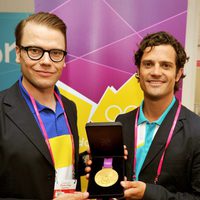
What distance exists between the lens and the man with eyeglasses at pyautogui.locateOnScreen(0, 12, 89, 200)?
1.25m

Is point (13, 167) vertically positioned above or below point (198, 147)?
below

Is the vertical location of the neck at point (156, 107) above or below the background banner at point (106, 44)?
below

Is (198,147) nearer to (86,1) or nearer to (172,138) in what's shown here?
(172,138)

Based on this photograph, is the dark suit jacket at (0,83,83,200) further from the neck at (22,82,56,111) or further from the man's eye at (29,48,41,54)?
the man's eye at (29,48,41,54)

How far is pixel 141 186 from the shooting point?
50.3 inches

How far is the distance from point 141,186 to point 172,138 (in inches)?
11.3

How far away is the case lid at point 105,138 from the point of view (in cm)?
131

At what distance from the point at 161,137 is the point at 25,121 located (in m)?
0.66

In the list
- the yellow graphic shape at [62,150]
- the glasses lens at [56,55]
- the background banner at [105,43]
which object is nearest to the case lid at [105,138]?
the yellow graphic shape at [62,150]

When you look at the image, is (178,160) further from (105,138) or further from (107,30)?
(107,30)

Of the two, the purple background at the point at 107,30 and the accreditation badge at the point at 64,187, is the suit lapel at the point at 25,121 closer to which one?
the accreditation badge at the point at 64,187

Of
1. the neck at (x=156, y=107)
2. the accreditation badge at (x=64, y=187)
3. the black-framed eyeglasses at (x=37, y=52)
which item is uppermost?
the black-framed eyeglasses at (x=37, y=52)

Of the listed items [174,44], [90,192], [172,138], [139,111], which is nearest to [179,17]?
[174,44]

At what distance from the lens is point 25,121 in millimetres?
1276
